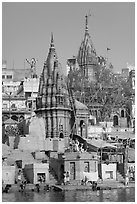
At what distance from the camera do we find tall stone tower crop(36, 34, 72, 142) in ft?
131

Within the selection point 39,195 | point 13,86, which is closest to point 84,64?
point 13,86

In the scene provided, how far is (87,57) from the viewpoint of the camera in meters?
59.3

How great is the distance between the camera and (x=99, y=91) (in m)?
51.1

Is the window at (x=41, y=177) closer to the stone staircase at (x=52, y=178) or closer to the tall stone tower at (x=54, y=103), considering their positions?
the stone staircase at (x=52, y=178)

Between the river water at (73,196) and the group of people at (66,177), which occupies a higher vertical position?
the group of people at (66,177)

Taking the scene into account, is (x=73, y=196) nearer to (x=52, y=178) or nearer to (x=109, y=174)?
(x=52, y=178)

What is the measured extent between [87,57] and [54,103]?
20104 millimetres

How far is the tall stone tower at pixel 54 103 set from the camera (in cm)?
3994

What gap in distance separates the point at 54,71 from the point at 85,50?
61.7ft

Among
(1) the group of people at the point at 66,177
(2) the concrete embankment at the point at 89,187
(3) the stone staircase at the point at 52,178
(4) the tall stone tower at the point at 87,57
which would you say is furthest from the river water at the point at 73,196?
(4) the tall stone tower at the point at 87,57

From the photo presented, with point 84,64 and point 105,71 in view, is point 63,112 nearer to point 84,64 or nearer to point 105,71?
point 105,71

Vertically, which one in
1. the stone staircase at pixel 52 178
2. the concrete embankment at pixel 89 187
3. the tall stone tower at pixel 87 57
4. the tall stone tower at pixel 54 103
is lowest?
the concrete embankment at pixel 89 187

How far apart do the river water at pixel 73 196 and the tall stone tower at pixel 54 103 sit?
11693 mm

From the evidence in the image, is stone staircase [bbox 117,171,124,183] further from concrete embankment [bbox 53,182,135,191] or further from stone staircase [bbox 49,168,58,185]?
stone staircase [bbox 49,168,58,185]
